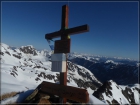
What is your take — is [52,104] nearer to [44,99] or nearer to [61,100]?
[44,99]

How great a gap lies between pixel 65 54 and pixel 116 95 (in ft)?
223

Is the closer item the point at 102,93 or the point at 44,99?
the point at 44,99

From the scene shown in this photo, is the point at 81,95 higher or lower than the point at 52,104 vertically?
higher

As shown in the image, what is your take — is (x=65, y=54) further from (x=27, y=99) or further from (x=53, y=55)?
(x=27, y=99)

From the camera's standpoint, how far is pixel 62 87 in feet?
24.6

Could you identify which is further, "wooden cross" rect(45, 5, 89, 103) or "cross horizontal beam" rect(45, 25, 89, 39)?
"wooden cross" rect(45, 5, 89, 103)

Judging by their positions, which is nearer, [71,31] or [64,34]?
[71,31]

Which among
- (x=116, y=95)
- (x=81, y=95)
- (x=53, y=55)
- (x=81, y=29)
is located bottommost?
(x=116, y=95)

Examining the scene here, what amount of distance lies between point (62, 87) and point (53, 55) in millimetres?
1662

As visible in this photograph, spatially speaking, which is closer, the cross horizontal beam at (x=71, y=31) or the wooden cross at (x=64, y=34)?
the cross horizontal beam at (x=71, y=31)

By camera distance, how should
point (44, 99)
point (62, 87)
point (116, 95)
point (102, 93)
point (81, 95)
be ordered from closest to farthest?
point (81, 95), point (62, 87), point (44, 99), point (102, 93), point (116, 95)

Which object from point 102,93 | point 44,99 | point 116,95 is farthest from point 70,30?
point 116,95

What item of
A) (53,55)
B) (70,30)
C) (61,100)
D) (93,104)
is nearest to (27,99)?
(61,100)

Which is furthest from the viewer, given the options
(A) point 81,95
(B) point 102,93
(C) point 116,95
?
(C) point 116,95
